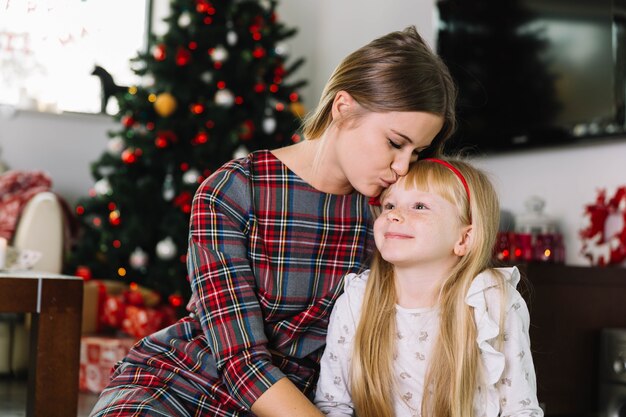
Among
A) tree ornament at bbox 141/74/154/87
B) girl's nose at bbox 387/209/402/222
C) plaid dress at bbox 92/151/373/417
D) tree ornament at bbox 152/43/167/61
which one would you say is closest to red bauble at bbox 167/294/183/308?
tree ornament at bbox 141/74/154/87

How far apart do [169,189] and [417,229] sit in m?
2.76

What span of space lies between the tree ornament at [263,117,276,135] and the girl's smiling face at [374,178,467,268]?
2.71 metres

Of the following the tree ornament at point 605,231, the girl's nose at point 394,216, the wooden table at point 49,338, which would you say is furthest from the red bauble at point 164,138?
the girl's nose at point 394,216

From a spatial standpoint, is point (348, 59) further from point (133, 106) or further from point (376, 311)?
point (133, 106)

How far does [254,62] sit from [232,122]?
35 centimetres

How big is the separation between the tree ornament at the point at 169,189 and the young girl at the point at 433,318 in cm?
261

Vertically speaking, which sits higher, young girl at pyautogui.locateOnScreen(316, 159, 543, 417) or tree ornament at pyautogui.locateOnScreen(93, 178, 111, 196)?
tree ornament at pyautogui.locateOnScreen(93, 178, 111, 196)

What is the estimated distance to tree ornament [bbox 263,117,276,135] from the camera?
428 centimetres

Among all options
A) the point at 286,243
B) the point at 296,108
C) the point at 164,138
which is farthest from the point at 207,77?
the point at 286,243

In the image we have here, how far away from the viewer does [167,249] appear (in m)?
4.06

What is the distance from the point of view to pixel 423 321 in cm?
157

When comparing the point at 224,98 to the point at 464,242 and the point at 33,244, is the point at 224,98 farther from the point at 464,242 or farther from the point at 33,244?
the point at 464,242

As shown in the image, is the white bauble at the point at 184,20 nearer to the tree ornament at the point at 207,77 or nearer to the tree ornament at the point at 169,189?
the tree ornament at the point at 207,77

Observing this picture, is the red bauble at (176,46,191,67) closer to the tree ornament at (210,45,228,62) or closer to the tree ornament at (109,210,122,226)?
the tree ornament at (210,45,228,62)
